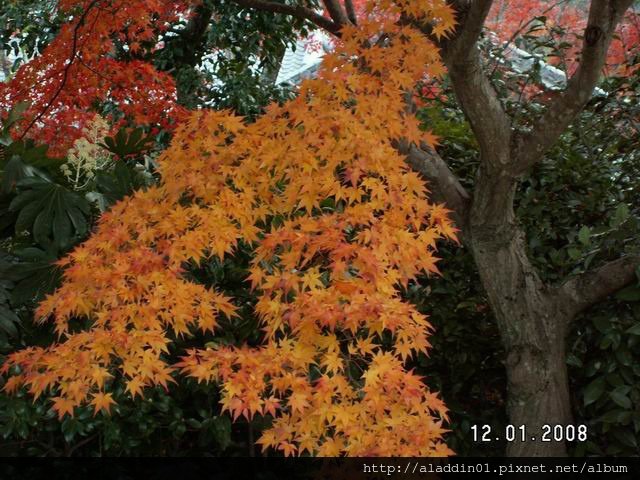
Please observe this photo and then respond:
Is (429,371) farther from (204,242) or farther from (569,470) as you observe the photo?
(204,242)

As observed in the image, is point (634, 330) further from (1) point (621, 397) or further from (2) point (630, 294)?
(1) point (621, 397)

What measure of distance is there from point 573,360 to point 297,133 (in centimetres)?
148

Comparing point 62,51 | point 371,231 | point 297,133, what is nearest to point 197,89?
point 62,51

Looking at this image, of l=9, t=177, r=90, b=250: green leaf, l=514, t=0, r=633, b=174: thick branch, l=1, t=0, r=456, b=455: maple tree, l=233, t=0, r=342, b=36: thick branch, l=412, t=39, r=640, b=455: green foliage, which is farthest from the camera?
l=233, t=0, r=342, b=36: thick branch

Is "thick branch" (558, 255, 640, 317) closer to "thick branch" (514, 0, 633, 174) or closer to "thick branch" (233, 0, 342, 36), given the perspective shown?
"thick branch" (514, 0, 633, 174)

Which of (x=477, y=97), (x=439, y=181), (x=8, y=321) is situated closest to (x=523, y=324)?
(x=439, y=181)

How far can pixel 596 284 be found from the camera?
115 inches

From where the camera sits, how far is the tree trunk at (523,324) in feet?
9.70

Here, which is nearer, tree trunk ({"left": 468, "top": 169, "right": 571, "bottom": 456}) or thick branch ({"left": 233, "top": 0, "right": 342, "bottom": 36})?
tree trunk ({"left": 468, "top": 169, "right": 571, "bottom": 456})

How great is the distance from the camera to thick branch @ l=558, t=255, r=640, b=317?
285 cm

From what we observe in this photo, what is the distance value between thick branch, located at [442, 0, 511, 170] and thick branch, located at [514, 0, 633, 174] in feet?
0.23

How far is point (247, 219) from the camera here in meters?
2.44

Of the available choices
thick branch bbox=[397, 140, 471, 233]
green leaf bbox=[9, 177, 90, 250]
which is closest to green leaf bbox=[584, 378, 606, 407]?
thick branch bbox=[397, 140, 471, 233]

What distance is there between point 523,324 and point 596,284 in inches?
12.5
